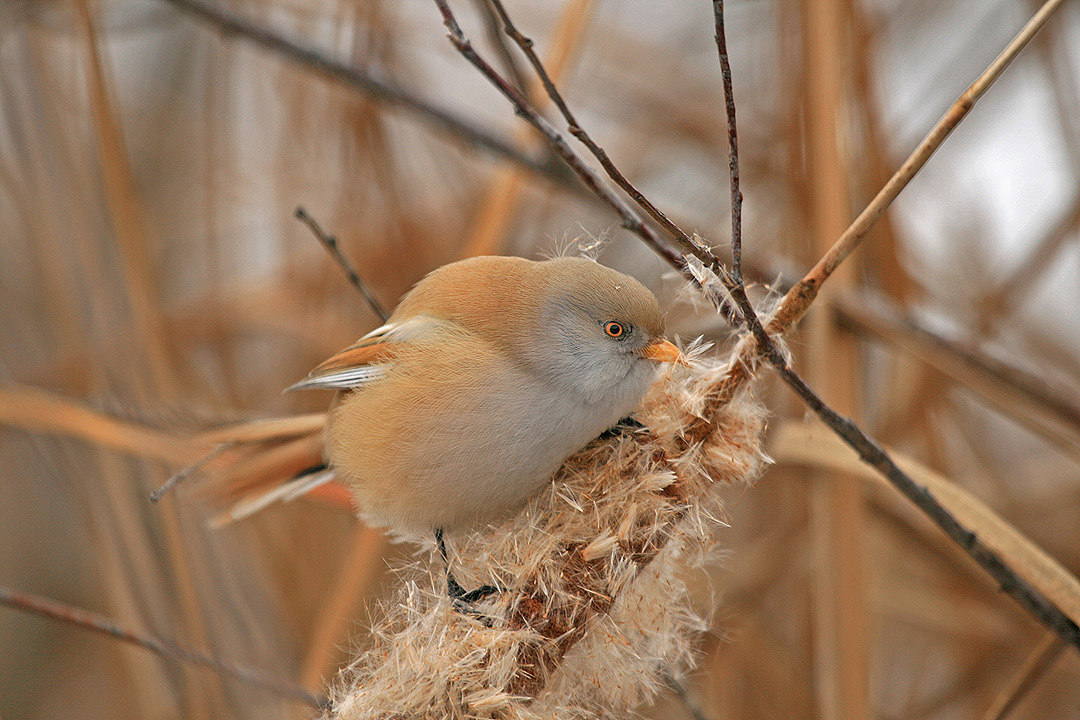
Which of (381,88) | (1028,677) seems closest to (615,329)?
(1028,677)

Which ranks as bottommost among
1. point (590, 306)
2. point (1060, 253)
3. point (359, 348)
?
A: point (359, 348)

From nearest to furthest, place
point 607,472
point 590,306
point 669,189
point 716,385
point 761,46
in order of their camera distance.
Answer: point 716,385 → point 607,472 → point 590,306 → point 761,46 → point 669,189

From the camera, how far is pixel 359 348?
1.68 m

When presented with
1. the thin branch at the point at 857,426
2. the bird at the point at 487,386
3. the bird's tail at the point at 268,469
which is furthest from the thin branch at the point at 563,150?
the bird's tail at the point at 268,469

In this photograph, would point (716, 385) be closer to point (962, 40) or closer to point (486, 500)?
point (486, 500)

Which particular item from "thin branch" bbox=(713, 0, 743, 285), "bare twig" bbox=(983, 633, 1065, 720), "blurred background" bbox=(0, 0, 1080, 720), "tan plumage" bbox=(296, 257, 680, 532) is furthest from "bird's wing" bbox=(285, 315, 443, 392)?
"bare twig" bbox=(983, 633, 1065, 720)

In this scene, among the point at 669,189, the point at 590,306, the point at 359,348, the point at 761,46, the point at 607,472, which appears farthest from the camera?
the point at 669,189

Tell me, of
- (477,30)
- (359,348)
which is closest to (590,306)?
(359,348)

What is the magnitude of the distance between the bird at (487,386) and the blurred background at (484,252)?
0.12 meters

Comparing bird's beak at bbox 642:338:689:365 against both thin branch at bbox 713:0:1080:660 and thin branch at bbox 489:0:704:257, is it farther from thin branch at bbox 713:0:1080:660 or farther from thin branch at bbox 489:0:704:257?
thin branch at bbox 489:0:704:257

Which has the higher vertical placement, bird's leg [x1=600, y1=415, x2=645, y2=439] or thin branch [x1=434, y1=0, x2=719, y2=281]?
thin branch [x1=434, y1=0, x2=719, y2=281]

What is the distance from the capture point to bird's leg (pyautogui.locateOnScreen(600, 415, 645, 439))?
145 cm

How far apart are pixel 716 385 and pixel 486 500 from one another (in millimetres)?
451

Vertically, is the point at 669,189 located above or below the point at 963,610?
above
